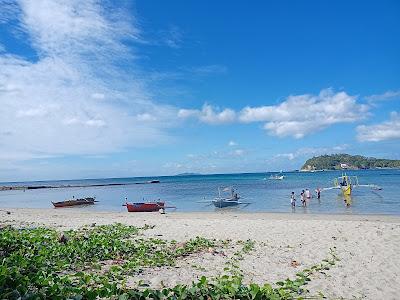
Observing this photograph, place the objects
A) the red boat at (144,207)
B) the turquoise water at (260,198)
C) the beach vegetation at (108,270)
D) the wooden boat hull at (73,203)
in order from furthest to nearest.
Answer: the wooden boat hull at (73,203) < the red boat at (144,207) < the turquoise water at (260,198) < the beach vegetation at (108,270)

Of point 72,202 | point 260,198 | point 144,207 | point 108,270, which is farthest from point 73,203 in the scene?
point 108,270

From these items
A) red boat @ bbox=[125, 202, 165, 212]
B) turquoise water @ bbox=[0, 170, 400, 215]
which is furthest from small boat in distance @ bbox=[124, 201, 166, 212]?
turquoise water @ bbox=[0, 170, 400, 215]

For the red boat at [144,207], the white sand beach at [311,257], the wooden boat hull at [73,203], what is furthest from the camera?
the wooden boat hull at [73,203]

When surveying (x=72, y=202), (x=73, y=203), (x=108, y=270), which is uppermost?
(x=108, y=270)

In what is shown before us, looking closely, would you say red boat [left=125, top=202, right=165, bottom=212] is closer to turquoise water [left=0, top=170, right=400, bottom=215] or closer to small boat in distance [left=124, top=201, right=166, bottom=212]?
small boat in distance [left=124, top=201, right=166, bottom=212]

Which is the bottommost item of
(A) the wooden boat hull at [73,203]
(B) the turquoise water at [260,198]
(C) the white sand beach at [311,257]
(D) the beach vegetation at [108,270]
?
(B) the turquoise water at [260,198]

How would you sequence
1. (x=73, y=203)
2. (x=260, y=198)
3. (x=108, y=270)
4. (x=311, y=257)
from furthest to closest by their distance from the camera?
(x=73, y=203), (x=260, y=198), (x=311, y=257), (x=108, y=270)

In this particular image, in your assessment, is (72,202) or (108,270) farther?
(72,202)

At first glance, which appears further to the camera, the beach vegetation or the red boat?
the red boat

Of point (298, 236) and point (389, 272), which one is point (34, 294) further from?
point (298, 236)

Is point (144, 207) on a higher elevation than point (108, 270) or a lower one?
lower

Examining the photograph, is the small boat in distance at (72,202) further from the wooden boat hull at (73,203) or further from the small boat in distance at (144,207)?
the small boat in distance at (144,207)

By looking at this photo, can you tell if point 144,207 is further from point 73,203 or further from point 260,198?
point 260,198

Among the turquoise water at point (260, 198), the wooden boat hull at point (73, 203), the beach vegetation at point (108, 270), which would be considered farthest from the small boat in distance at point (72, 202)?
the beach vegetation at point (108, 270)
